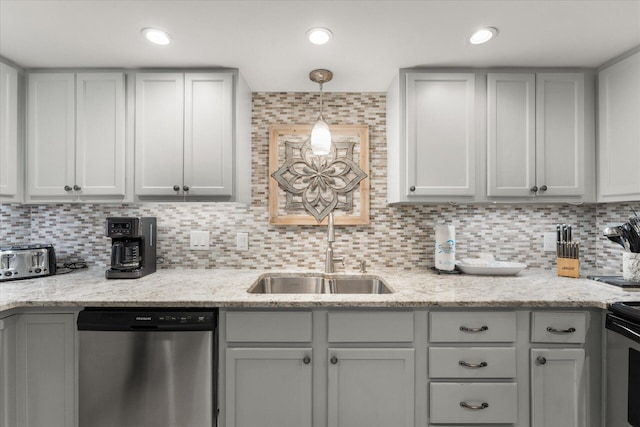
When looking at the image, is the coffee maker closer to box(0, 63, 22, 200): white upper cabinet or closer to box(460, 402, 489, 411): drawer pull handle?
box(0, 63, 22, 200): white upper cabinet

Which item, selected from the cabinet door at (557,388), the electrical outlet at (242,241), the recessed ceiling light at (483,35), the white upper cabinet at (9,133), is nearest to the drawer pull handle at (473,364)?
the cabinet door at (557,388)

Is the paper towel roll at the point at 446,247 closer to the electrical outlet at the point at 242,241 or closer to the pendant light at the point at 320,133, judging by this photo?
the pendant light at the point at 320,133

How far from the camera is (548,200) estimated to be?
195 centimetres

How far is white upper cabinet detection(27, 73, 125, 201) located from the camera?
194cm

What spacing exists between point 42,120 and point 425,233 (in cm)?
261

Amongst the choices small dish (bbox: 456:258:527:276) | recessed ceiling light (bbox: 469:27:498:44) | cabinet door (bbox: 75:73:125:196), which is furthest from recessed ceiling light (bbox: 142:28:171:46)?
small dish (bbox: 456:258:527:276)

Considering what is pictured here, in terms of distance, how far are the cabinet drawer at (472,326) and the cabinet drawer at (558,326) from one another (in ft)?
0.37

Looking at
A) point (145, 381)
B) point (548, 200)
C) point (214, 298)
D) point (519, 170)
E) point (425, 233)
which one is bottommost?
point (145, 381)

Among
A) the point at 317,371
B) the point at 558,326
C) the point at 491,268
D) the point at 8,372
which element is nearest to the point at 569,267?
the point at 491,268

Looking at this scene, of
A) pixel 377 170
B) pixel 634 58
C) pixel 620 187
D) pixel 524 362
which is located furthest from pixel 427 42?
pixel 524 362

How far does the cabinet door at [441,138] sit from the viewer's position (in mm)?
1932

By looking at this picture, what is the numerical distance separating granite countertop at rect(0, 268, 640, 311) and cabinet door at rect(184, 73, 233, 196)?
60 cm

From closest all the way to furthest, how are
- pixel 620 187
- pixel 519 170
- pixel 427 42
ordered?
pixel 427 42 < pixel 620 187 < pixel 519 170

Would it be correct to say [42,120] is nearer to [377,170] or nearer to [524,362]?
[377,170]
